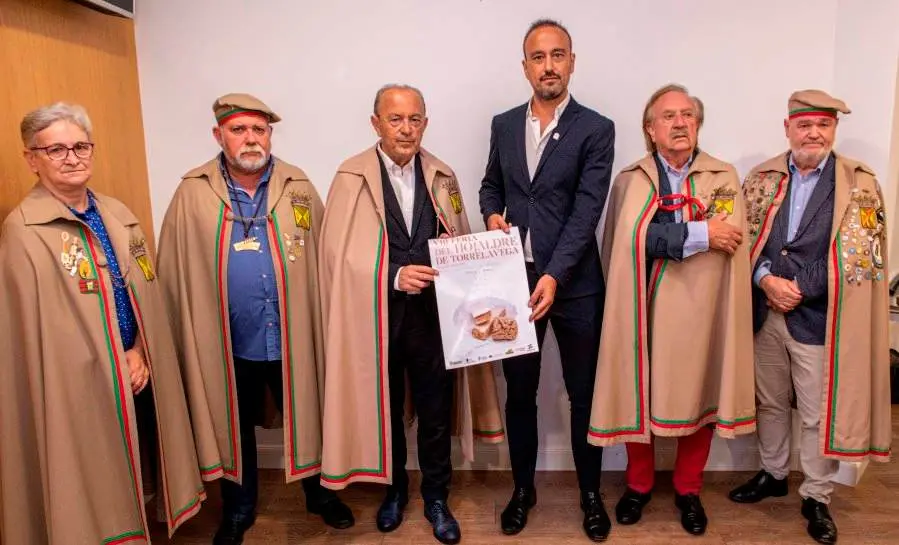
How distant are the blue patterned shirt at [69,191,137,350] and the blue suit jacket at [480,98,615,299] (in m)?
1.50

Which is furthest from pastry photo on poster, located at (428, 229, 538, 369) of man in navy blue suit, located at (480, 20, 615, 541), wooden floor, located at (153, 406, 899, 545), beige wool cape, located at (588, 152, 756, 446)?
wooden floor, located at (153, 406, 899, 545)

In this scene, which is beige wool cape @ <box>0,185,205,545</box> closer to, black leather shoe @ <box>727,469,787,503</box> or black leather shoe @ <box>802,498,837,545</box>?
black leather shoe @ <box>727,469,787,503</box>

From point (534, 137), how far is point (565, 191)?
258 millimetres

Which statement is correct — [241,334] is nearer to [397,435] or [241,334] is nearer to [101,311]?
[101,311]

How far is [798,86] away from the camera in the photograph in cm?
303

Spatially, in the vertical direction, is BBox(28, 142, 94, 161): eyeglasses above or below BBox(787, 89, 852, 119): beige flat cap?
below

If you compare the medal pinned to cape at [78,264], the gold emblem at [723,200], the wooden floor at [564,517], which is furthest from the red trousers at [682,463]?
the medal pinned to cape at [78,264]

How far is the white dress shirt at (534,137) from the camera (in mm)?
2484

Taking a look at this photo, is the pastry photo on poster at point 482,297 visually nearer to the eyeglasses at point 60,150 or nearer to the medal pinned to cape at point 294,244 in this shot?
the medal pinned to cape at point 294,244

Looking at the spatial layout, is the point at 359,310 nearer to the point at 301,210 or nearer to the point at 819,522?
the point at 301,210

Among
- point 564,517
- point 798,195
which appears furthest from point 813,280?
point 564,517

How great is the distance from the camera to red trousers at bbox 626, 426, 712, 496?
2764 millimetres

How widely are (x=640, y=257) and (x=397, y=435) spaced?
1300mm

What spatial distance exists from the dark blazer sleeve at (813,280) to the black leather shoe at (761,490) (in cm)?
99
